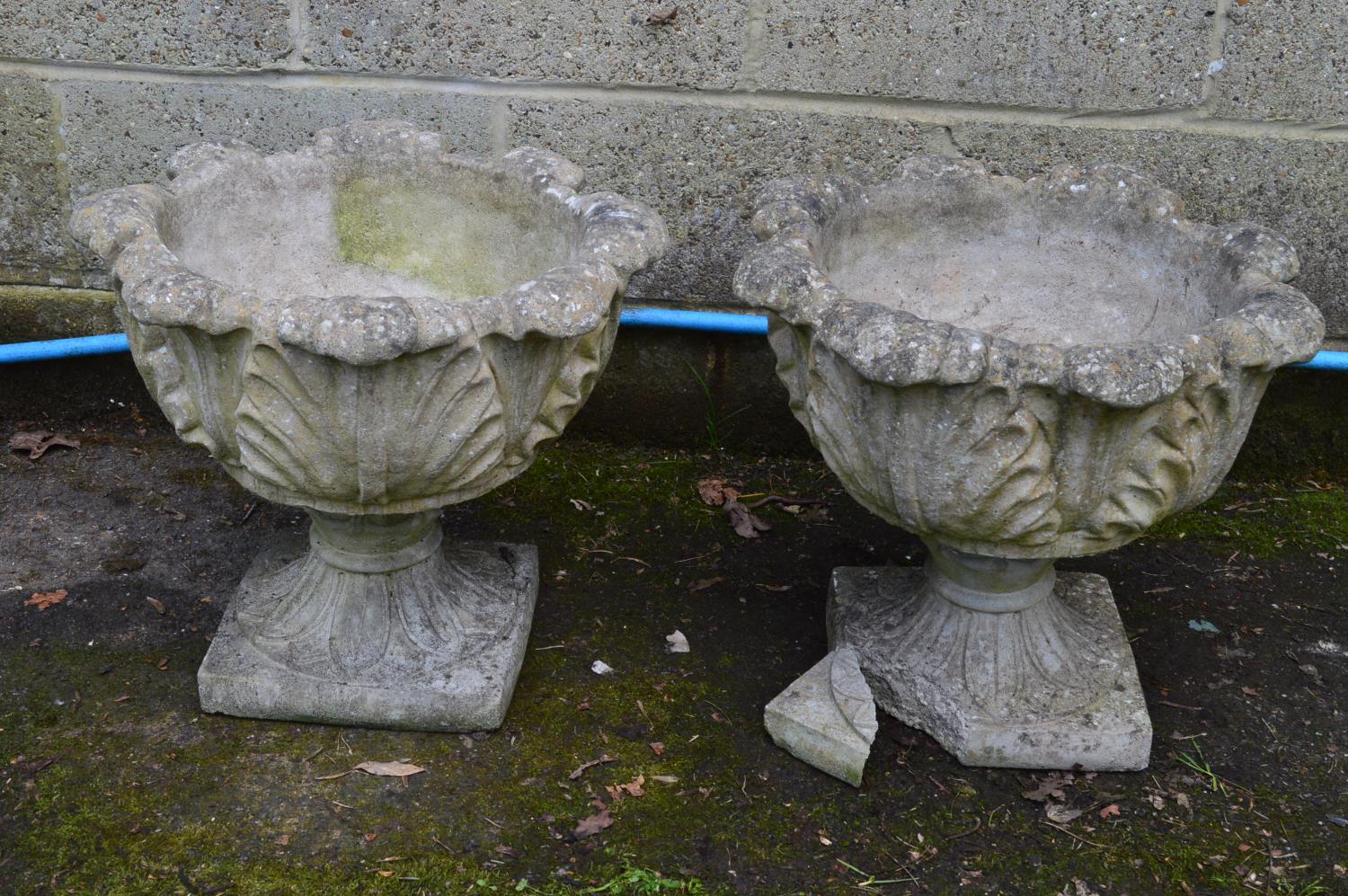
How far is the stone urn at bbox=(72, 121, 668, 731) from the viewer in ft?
7.83


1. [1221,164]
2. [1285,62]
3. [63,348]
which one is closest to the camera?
[1285,62]

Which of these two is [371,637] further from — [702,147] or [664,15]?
[664,15]

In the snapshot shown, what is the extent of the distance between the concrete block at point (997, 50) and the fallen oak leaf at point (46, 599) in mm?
2050

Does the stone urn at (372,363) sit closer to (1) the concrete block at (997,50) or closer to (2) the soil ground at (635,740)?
(2) the soil ground at (635,740)

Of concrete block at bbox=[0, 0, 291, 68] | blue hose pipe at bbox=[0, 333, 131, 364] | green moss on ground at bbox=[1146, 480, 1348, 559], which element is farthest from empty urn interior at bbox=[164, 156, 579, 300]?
green moss on ground at bbox=[1146, 480, 1348, 559]

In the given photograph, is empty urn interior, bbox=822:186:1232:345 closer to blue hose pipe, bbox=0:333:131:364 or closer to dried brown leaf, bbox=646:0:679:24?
dried brown leaf, bbox=646:0:679:24

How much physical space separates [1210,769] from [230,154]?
2.41 m

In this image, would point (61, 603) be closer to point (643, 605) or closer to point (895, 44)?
point (643, 605)

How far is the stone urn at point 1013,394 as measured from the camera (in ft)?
7.82

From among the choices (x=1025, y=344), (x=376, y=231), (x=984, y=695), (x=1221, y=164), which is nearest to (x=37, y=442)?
(x=376, y=231)

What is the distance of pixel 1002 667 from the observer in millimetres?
2916

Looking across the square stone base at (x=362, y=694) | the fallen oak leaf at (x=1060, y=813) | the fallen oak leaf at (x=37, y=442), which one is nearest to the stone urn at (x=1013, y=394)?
the fallen oak leaf at (x=1060, y=813)

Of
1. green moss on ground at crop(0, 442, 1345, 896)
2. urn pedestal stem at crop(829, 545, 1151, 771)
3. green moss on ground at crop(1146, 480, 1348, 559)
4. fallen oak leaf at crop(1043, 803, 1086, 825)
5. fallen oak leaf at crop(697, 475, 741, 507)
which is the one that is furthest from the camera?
fallen oak leaf at crop(697, 475, 741, 507)

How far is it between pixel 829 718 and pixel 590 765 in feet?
1.60
